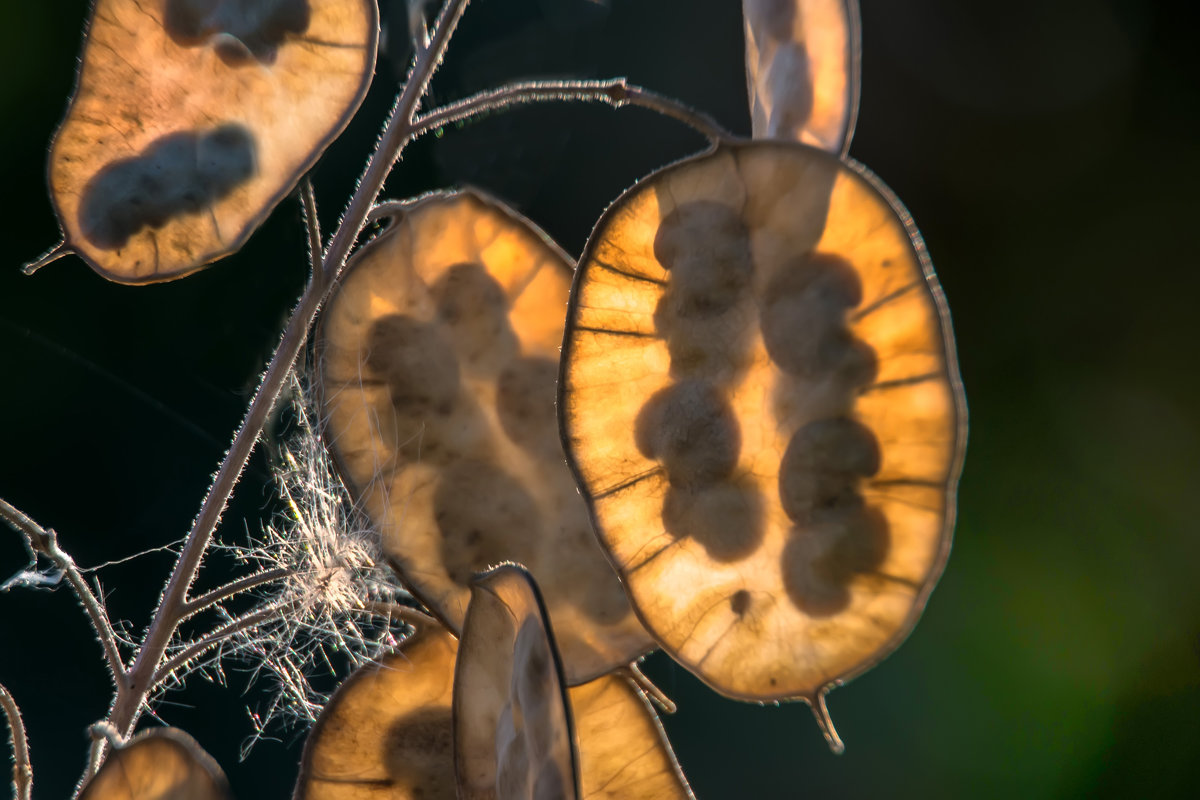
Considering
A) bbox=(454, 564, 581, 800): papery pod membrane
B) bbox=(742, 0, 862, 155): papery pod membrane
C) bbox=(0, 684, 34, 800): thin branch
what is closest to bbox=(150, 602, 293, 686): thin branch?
bbox=(0, 684, 34, 800): thin branch

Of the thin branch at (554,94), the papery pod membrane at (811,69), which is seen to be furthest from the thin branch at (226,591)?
the papery pod membrane at (811,69)

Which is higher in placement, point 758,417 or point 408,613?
point 758,417

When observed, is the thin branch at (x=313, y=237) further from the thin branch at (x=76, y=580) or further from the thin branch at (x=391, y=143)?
the thin branch at (x=76, y=580)

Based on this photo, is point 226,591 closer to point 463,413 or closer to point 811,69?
point 463,413

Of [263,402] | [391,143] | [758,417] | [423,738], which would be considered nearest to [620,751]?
[423,738]

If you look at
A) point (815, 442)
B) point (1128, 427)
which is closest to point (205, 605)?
point (815, 442)

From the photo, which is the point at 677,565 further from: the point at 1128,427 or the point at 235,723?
the point at 1128,427
